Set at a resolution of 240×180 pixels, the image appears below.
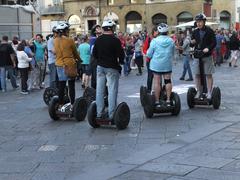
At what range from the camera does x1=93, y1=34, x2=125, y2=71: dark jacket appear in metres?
8.57

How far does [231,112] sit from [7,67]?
873cm

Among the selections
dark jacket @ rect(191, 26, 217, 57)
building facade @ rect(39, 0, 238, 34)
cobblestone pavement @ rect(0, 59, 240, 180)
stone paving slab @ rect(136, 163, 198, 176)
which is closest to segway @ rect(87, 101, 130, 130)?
cobblestone pavement @ rect(0, 59, 240, 180)

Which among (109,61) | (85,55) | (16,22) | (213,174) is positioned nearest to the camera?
(213,174)

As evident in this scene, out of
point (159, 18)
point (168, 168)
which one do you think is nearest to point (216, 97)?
point (168, 168)

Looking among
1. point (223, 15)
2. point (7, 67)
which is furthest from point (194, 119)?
point (223, 15)

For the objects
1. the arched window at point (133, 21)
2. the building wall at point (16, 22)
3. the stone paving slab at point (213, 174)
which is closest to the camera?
the stone paving slab at point (213, 174)

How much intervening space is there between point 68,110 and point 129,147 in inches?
101

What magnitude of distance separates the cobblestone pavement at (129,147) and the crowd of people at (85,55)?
844 mm

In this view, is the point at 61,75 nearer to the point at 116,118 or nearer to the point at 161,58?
the point at 116,118

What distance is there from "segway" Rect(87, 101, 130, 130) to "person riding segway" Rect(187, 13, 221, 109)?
226 cm

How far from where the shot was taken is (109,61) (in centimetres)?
857

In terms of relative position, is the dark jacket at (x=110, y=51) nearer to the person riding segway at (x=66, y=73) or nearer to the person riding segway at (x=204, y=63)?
A: the person riding segway at (x=66, y=73)

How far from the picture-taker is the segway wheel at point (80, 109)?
952 cm

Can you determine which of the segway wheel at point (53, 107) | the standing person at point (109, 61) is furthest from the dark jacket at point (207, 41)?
the segway wheel at point (53, 107)
